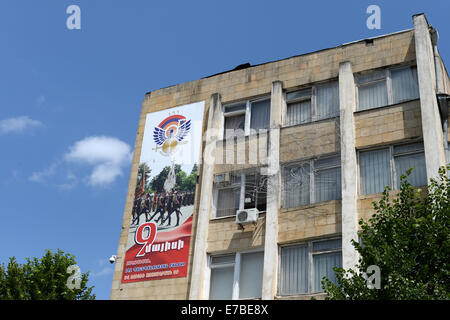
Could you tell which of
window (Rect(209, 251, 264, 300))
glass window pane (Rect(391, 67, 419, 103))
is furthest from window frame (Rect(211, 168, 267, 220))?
glass window pane (Rect(391, 67, 419, 103))

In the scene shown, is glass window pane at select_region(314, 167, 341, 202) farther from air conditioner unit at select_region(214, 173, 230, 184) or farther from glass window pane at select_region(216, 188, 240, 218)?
air conditioner unit at select_region(214, 173, 230, 184)

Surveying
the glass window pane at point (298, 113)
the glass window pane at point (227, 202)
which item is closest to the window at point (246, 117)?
the glass window pane at point (298, 113)

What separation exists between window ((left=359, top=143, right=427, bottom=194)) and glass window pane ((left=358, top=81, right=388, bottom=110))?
5.94 ft

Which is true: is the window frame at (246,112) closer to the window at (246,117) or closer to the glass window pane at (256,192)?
the window at (246,117)

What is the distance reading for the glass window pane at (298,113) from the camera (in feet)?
74.6

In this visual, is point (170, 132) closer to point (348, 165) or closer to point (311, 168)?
point (311, 168)

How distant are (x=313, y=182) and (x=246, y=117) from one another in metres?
4.11

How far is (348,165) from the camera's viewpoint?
20.3 meters

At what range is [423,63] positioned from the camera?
2073cm

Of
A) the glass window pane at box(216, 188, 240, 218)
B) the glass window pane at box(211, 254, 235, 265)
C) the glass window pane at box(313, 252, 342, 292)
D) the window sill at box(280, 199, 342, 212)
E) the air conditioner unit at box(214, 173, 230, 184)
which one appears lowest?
the glass window pane at box(313, 252, 342, 292)

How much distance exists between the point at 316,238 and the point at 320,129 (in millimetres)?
3931

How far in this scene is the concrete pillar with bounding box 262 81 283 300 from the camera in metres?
19.9
